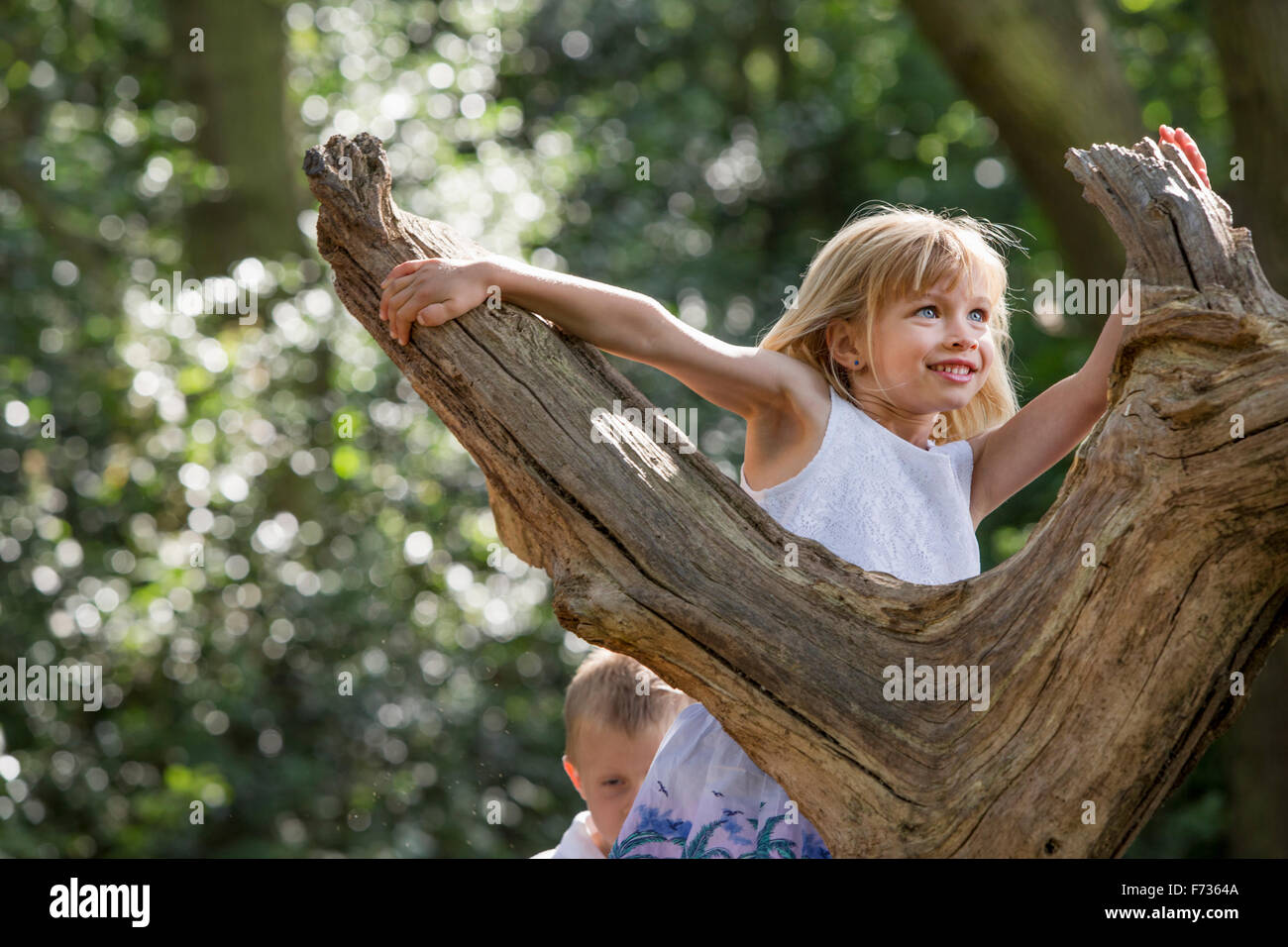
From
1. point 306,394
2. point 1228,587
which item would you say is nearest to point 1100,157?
point 1228,587

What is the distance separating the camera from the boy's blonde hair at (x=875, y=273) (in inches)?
105

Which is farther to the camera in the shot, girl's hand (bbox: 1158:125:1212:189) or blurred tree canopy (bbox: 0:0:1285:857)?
blurred tree canopy (bbox: 0:0:1285:857)

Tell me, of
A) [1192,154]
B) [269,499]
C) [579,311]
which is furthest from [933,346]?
[269,499]

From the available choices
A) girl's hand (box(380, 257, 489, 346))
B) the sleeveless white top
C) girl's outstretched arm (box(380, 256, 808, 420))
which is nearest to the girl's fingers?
the sleeveless white top

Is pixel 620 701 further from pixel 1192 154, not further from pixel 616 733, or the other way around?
pixel 1192 154

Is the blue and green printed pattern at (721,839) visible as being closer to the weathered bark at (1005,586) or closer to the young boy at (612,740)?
the weathered bark at (1005,586)

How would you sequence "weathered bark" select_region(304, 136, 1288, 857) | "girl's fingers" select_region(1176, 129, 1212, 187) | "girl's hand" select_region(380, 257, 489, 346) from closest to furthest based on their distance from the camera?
"weathered bark" select_region(304, 136, 1288, 857) → "girl's fingers" select_region(1176, 129, 1212, 187) → "girl's hand" select_region(380, 257, 489, 346)

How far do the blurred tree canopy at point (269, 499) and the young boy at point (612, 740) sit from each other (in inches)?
119

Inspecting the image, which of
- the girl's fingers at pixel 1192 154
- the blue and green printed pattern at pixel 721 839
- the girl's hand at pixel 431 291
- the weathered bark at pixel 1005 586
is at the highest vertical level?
the girl's fingers at pixel 1192 154

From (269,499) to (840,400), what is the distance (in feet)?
15.9

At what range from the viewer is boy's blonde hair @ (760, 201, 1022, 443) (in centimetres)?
266

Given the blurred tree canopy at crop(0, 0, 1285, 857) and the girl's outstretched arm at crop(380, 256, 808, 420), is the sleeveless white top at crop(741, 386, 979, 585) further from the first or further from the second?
the blurred tree canopy at crop(0, 0, 1285, 857)

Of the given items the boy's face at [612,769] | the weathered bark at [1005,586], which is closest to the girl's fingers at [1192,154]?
the weathered bark at [1005,586]

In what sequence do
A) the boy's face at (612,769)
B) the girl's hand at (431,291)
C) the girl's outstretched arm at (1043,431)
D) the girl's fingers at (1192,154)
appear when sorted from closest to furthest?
1. the girl's fingers at (1192,154)
2. the girl's hand at (431,291)
3. the girl's outstretched arm at (1043,431)
4. the boy's face at (612,769)
